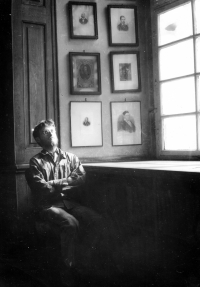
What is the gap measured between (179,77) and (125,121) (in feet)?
2.41

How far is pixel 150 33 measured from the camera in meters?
3.86

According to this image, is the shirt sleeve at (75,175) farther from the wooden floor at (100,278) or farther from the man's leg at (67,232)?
the wooden floor at (100,278)

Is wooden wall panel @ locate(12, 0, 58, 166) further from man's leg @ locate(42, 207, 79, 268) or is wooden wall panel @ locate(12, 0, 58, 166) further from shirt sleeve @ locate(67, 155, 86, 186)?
man's leg @ locate(42, 207, 79, 268)

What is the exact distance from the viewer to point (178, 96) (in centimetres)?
350

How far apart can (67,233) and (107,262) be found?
24.7 inches

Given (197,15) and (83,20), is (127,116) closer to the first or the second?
(83,20)

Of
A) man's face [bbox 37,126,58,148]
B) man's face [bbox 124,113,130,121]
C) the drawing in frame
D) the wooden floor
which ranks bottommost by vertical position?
the wooden floor

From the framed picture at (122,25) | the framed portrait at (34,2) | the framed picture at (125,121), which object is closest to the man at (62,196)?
the framed picture at (125,121)

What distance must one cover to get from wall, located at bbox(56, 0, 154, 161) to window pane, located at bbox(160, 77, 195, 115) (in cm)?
22

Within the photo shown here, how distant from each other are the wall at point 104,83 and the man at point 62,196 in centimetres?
66

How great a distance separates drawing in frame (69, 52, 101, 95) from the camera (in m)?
3.83

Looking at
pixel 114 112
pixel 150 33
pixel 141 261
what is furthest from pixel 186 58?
pixel 141 261

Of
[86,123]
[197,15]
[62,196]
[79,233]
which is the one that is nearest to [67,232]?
[79,233]

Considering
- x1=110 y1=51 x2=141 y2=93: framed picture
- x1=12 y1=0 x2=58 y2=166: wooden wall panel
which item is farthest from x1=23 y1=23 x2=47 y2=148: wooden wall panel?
x1=110 y1=51 x2=141 y2=93: framed picture
